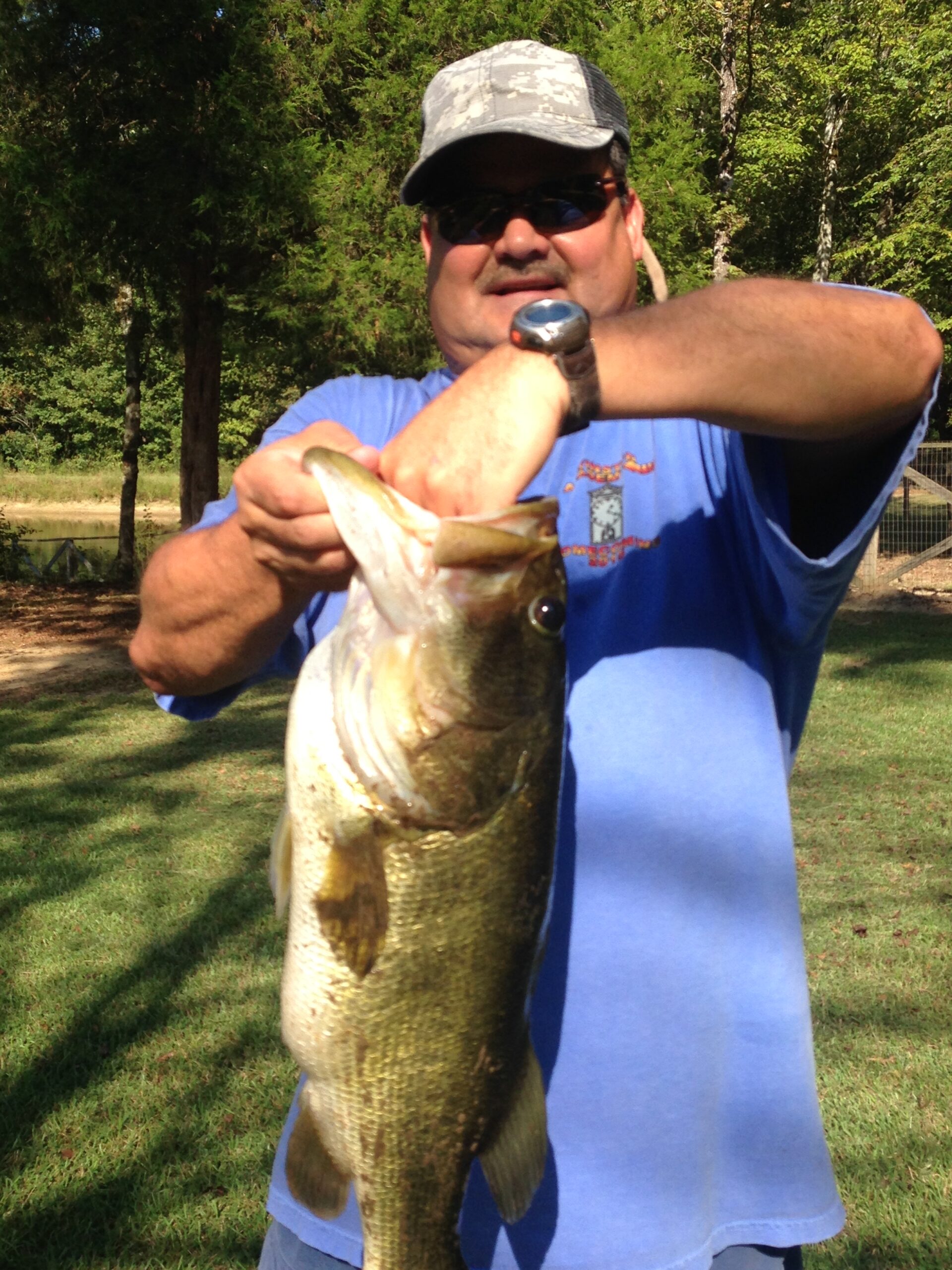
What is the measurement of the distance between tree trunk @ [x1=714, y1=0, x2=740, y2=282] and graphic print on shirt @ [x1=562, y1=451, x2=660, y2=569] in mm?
23259

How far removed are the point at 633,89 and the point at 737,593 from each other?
15.6 meters

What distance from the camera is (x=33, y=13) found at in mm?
13594

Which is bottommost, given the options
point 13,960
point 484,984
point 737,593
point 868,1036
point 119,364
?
point 119,364

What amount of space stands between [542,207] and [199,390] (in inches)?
550

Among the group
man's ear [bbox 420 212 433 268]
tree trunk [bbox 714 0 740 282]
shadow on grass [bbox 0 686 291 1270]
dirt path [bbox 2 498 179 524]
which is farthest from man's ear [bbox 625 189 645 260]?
dirt path [bbox 2 498 179 524]

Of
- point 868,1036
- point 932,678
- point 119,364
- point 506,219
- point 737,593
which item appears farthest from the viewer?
point 119,364

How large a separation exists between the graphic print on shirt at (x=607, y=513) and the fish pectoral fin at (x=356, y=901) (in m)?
0.67

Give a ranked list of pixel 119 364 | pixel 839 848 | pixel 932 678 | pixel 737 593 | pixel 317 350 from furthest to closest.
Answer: pixel 119 364, pixel 317 350, pixel 932 678, pixel 839 848, pixel 737 593

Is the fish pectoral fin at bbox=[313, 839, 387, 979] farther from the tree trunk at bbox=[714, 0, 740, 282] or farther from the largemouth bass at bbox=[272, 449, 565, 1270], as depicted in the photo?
the tree trunk at bbox=[714, 0, 740, 282]

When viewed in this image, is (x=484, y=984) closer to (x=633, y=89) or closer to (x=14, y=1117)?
(x=14, y=1117)

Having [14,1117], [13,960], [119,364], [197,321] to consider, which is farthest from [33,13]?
[119,364]

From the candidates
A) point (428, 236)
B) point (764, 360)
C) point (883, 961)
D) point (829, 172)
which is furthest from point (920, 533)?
point (764, 360)

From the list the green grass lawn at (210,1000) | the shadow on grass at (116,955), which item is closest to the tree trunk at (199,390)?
the shadow on grass at (116,955)

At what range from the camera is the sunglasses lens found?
220 centimetres
